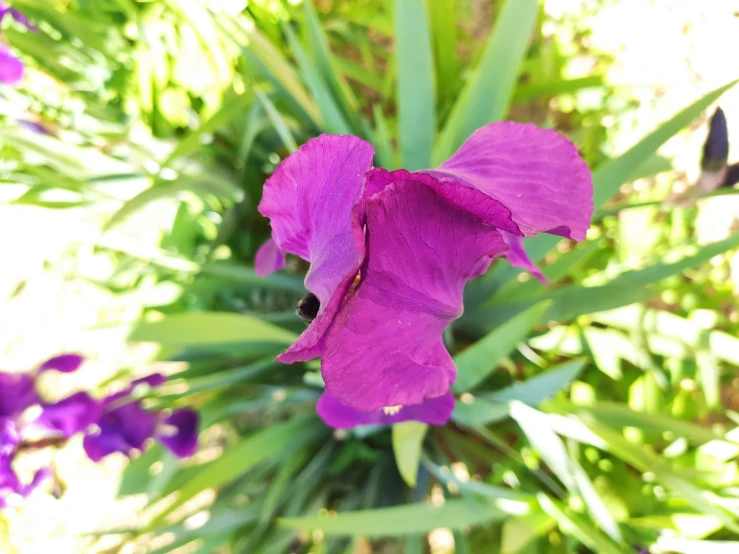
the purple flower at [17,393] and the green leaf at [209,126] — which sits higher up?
the green leaf at [209,126]

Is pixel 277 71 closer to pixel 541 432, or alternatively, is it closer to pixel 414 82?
pixel 414 82

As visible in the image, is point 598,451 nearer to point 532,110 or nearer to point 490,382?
point 490,382

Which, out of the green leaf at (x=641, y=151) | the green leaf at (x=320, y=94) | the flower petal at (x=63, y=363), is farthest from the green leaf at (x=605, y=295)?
the flower petal at (x=63, y=363)

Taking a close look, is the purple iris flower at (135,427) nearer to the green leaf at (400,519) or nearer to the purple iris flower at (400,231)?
the green leaf at (400,519)

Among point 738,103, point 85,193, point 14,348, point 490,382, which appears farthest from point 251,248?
point 738,103

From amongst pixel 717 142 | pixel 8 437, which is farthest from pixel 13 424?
pixel 717 142

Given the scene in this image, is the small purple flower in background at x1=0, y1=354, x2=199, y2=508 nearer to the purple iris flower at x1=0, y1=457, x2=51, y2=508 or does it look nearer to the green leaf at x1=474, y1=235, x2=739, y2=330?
the purple iris flower at x1=0, y1=457, x2=51, y2=508

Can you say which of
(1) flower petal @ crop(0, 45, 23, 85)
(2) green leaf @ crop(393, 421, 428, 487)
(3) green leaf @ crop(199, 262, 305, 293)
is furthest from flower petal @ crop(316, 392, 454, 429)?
(1) flower petal @ crop(0, 45, 23, 85)
